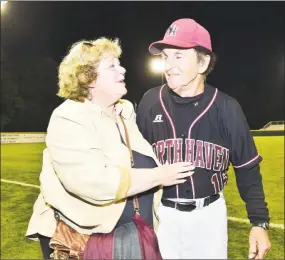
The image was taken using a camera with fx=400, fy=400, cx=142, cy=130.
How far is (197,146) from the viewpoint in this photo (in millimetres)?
2000

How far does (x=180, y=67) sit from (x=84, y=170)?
28.2 inches

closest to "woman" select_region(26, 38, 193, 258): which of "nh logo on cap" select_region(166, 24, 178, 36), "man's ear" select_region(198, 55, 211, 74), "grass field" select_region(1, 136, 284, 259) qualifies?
"nh logo on cap" select_region(166, 24, 178, 36)

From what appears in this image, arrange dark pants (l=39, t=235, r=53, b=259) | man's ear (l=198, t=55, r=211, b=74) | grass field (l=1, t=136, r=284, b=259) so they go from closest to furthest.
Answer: dark pants (l=39, t=235, r=53, b=259), man's ear (l=198, t=55, r=211, b=74), grass field (l=1, t=136, r=284, b=259)

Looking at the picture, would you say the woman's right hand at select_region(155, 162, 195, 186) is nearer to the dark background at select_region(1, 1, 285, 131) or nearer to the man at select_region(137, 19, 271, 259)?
the man at select_region(137, 19, 271, 259)

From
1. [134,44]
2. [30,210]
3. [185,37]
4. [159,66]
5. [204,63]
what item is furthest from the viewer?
[134,44]

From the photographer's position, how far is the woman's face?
5.91 feet

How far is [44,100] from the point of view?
3812cm

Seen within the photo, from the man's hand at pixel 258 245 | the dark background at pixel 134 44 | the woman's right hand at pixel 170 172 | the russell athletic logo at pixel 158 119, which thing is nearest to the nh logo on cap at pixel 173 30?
the russell athletic logo at pixel 158 119

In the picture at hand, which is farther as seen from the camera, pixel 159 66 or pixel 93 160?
pixel 159 66

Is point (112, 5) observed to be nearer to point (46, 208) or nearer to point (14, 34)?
point (14, 34)

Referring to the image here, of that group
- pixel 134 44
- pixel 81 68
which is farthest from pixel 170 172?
pixel 134 44

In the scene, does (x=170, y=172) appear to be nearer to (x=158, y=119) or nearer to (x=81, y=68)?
(x=158, y=119)

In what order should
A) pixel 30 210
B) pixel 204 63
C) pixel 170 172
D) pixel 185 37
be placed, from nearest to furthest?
pixel 170 172, pixel 185 37, pixel 204 63, pixel 30 210

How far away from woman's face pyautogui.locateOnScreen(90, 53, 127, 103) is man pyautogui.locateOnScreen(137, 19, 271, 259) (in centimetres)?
28
